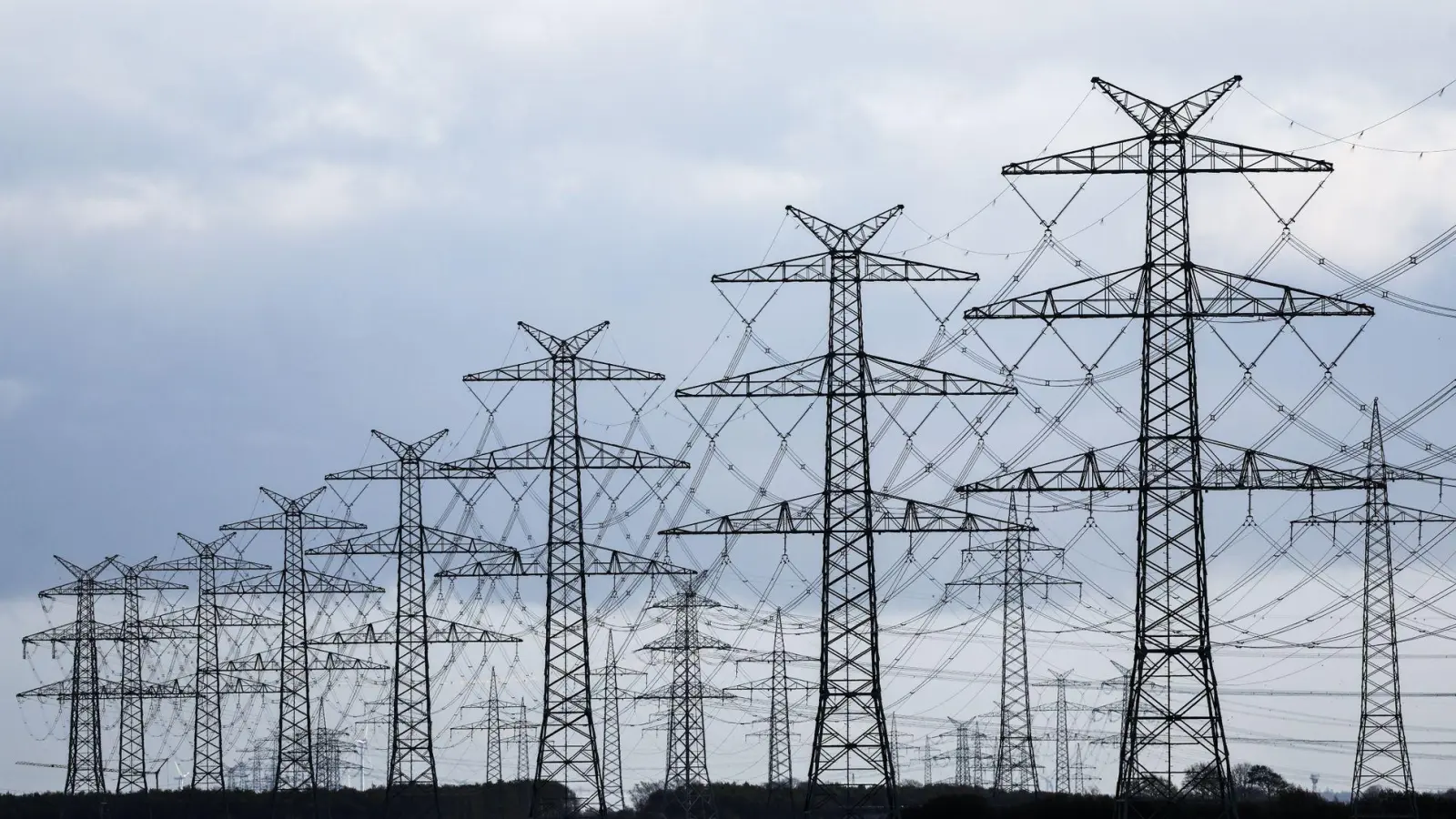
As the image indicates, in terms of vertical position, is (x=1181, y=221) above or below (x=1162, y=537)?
above

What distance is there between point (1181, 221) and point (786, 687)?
52035 millimetres

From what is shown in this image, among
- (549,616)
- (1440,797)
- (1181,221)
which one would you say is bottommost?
(1440,797)

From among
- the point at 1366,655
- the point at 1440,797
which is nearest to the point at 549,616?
the point at 1366,655

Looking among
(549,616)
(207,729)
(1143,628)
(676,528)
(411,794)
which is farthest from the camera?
(207,729)

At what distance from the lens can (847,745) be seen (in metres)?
61.6

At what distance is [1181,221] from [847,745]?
17190 mm

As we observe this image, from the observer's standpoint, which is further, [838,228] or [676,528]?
[838,228]

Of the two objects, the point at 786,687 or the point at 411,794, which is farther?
the point at 786,687

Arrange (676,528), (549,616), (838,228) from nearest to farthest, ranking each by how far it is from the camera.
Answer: (676,528)
(838,228)
(549,616)

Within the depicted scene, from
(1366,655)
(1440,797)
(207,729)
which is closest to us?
(1366,655)

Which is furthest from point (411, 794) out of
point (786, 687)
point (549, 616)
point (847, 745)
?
point (847, 745)

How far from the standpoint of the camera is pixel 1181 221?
59.0 metres

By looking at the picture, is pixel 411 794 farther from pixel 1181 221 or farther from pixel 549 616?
pixel 1181 221

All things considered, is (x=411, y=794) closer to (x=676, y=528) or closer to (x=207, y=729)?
(x=207, y=729)
